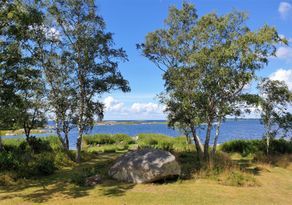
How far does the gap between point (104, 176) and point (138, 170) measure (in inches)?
72.3

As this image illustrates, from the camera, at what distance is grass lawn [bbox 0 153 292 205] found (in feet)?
40.6

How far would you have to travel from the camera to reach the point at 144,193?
13469mm

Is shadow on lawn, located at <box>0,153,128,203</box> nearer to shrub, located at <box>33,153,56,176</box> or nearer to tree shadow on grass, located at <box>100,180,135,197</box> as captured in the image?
tree shadow on grass, located at <box>100,180,135,197</box>

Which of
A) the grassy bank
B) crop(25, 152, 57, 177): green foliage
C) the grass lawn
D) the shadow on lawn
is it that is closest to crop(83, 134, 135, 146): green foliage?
the grassy bank

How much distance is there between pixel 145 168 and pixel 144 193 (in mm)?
1990

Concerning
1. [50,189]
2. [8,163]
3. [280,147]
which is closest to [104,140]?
[280,147]

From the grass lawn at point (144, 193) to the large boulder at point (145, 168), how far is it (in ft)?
1.38

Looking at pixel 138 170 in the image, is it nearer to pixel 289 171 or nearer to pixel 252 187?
pixel 252 187

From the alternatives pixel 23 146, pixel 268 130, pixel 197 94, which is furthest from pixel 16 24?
pixel 268 130

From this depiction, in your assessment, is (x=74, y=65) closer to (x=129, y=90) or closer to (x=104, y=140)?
(x=129, y=90)

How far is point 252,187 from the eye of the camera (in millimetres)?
15094

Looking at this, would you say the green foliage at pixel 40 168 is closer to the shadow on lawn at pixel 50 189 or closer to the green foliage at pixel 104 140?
the shadow on lawn at pixel 50 189

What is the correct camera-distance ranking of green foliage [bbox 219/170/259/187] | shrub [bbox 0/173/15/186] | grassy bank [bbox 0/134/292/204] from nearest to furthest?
grassy bank [bbox 0/134/292/204], shrub [bbox 0/173/15/186], green foliage [bbox 219/170/259/187]

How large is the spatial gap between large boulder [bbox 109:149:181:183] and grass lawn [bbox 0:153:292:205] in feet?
1.38
